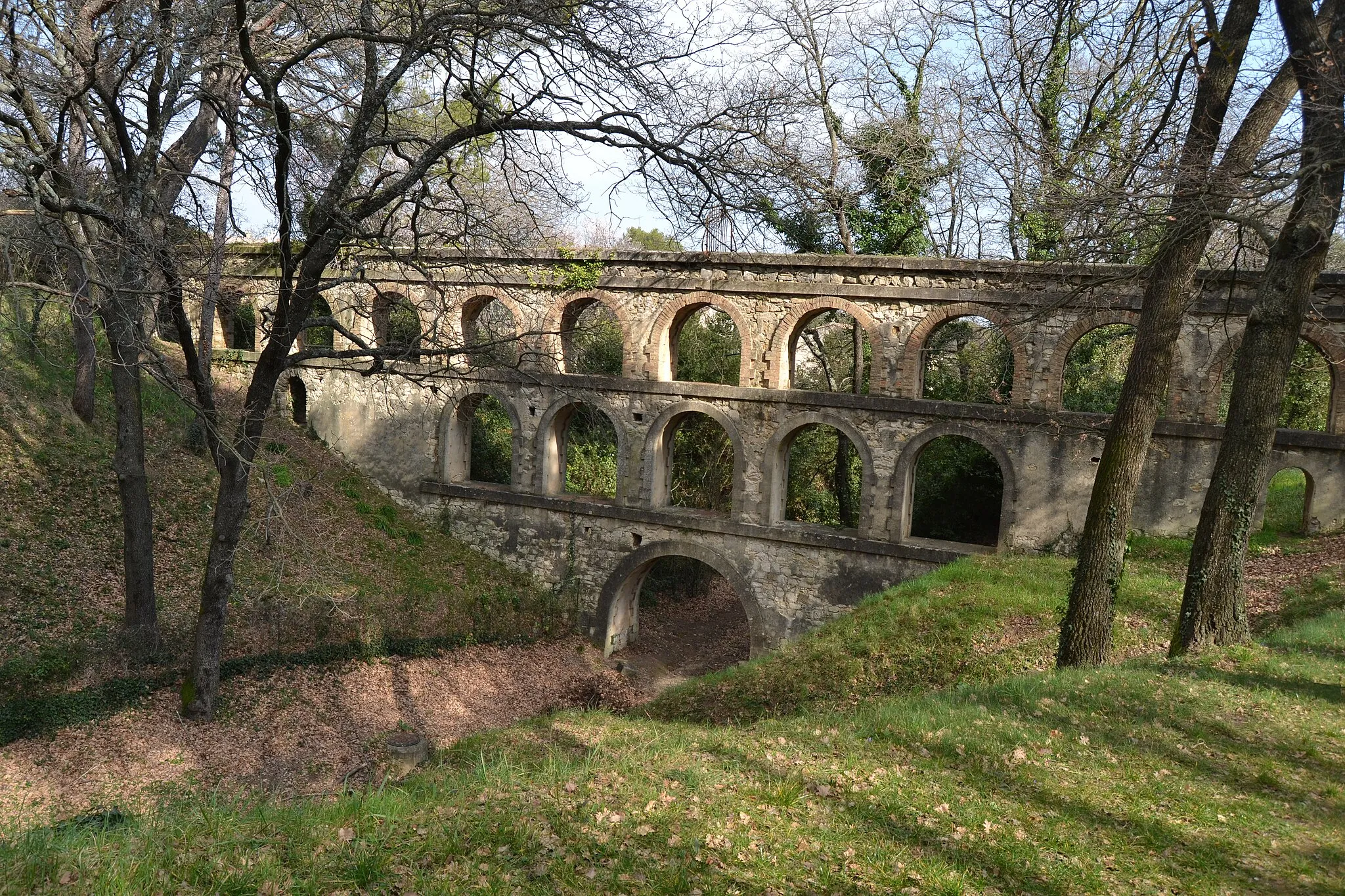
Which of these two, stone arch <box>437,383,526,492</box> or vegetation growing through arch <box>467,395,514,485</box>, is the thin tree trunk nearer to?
stone arch <box>437,383,526,492</box>

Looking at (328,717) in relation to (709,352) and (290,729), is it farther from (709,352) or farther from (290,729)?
(709,352)

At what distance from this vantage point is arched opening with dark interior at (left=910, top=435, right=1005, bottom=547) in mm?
17156

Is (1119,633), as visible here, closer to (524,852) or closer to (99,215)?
(524,852)

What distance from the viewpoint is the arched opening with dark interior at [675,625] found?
16766 millimetres

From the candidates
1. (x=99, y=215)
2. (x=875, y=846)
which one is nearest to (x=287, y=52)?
(x=99, y=215)

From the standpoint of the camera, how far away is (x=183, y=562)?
13203 mm

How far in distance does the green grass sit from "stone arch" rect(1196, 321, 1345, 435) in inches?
270

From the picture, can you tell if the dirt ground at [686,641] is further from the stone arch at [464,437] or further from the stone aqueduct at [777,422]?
the stone arch at [464,437]

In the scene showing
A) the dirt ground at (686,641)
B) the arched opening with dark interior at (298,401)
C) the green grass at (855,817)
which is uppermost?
the arched opening with dark interior at (298,401)

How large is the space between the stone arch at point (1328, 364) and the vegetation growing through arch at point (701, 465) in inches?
398

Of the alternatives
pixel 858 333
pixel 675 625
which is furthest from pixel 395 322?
pixel 858 333

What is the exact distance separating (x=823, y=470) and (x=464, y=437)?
28.6 ft

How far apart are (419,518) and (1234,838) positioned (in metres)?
16.0

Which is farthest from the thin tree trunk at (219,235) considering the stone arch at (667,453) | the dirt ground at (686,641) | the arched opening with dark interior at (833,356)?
the arched opening with dark interior at (833,356)
